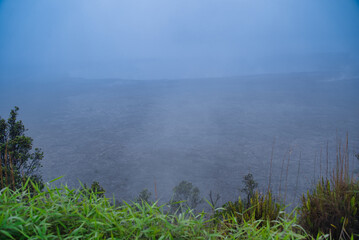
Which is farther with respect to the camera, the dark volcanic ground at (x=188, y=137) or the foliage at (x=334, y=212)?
the dark volcanic ground at (x=188, y=137)

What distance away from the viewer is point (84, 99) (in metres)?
41.7

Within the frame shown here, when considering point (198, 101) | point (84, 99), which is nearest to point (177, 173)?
point (198, 101)

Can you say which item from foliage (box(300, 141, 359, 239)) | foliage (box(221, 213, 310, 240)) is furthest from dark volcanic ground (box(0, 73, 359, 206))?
foliage (box(221, 213, 310, 240))

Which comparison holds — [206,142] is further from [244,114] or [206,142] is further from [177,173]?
[244,114]

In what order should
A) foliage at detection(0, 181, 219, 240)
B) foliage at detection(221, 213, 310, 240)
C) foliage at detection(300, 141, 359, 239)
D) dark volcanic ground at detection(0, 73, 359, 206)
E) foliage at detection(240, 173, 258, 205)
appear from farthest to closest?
dark volcanic ground at detection(0, 73, 359, 206)
foliage at detection(240, 173, 258, 205)
foliage at detection(300, 141, 359, 239)
foliage at detection(221, 213, 310, 240)
foliage at detection(0, 181, 219, 240)

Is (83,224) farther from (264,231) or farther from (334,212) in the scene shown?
(334,212)

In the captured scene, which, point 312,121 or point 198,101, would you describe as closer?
point 312,121

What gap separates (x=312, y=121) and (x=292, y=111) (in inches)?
197

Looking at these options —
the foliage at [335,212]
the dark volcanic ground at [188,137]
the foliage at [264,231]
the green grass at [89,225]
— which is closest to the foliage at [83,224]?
the green grass at [89,225]

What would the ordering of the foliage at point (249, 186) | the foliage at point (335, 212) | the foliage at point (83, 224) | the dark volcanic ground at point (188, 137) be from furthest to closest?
1. the dark volcanic ground at point (188, 137)
2. the foliage at point (249, 186)
3. the foliage at point (335, 212)
4. the foliage at point (83, 224)

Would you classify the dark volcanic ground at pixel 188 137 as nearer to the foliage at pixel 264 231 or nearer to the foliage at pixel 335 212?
the foliage at pixel 335 212

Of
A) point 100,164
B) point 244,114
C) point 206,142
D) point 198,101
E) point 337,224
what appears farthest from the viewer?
point 198,101

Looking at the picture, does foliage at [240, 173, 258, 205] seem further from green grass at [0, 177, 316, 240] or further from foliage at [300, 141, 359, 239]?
green grass at [0, 177, 316, 240]

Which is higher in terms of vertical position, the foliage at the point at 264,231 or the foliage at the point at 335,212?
the foliage at the point at 264,231
